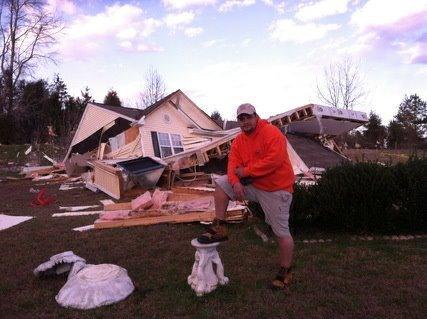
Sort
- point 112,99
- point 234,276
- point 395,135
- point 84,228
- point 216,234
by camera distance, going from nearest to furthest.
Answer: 1. point 216,234
2. point 234,276
3. point 84,228
4. point 112,99
5. point 395,135

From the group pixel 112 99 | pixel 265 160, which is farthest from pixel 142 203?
pixel 112 99

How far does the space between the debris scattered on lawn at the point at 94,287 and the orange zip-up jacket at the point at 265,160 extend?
5.14 feet

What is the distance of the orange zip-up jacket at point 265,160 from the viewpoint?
4.65 metres

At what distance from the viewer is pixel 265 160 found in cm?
462

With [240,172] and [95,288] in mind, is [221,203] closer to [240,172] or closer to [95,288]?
[240,172]

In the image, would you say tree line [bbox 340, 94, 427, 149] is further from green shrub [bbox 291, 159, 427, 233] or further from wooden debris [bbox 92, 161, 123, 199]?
green shrub [bbox 291, 159, 427, 233]

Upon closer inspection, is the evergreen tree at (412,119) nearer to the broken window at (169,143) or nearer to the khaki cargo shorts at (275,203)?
the broken window at (169,143)

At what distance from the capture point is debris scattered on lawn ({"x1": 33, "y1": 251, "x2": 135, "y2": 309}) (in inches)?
180

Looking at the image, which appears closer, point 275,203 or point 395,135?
point 275,203

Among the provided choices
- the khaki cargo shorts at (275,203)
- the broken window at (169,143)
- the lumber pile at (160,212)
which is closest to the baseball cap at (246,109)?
the khaki cargo shorts at (275,203)

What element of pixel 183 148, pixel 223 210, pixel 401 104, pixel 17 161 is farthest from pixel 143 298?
pixel 401 104

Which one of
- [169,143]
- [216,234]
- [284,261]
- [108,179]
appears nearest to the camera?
[216,234]

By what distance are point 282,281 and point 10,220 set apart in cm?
738

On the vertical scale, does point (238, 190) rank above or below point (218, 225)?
above
